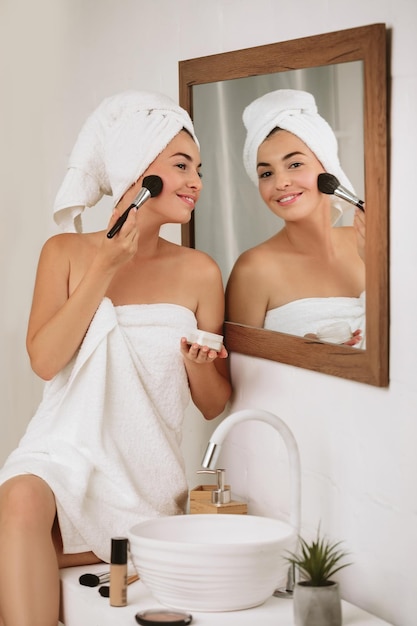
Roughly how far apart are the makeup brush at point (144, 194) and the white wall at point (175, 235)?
344 mm

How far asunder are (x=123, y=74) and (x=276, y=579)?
1.40 m

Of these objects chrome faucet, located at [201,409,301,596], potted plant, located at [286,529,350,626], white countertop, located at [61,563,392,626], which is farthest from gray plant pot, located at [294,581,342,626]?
chrome faucet, located at [201,409,301,596]

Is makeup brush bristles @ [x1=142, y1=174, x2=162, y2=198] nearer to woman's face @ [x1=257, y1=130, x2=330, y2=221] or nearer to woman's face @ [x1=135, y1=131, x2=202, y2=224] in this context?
woman's face @ [x1=135, y1=131, x2=202, y2=224]

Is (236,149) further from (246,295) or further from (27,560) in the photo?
(27,560)

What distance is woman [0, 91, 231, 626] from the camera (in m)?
2.01

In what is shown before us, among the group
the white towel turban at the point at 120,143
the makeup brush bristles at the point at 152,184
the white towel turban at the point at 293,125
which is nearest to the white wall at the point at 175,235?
the white towel turban at the point at 293,125

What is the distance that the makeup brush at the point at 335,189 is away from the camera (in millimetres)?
1709

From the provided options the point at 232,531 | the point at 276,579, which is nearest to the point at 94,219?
the point at 232,531

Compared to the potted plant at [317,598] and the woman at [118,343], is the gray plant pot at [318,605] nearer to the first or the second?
the potted plant at [317,598]

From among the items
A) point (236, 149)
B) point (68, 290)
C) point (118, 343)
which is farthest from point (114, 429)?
point (236, 149)

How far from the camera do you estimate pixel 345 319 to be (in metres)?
1.78


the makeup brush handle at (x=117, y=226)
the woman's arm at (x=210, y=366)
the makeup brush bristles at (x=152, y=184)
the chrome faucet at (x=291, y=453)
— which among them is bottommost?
the chrome faucet at (x=291, y=453)

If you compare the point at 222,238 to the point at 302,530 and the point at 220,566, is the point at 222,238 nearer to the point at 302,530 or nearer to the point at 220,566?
the point at 302,530

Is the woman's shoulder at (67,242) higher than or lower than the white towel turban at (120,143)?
lower
